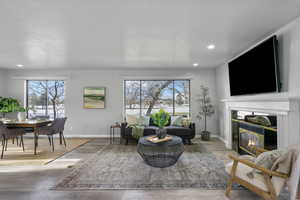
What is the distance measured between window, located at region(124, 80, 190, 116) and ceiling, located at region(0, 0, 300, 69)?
6.36ft

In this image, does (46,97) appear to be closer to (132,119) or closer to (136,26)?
(132,119)

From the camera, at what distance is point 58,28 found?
2332mm

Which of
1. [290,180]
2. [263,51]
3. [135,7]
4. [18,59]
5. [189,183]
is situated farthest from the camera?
[18,59]

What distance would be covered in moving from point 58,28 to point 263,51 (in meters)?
3.44

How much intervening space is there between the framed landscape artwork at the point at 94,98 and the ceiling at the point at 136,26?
174 centimetres

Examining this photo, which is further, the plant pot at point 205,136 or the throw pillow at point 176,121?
the plant pot at point 205,136

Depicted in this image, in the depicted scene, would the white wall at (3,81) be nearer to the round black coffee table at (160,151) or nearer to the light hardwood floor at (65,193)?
the light hardwood floor at (65,193)

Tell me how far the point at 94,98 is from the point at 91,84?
522mm

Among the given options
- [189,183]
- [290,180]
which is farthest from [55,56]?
[290,180]

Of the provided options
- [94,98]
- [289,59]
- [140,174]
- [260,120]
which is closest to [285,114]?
[260,120]

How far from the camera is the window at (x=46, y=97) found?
18.0 ft

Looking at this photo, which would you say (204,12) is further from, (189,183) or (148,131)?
(148,131)

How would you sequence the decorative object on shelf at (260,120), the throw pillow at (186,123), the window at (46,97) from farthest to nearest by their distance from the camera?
the window at (46,97), the throw pillow at (186,123), the decorative object on shelf at (260,120)

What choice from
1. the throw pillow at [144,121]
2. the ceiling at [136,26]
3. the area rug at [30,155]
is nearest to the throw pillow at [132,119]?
the throw pillow at [144,121]
